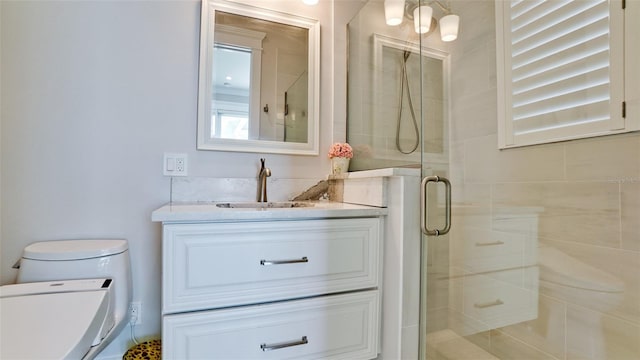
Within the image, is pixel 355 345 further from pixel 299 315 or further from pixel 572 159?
pixel 572 159

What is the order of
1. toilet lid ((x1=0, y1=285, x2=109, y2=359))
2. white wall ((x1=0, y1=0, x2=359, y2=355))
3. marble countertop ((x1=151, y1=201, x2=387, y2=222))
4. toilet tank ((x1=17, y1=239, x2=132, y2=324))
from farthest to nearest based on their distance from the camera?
white wall ((x1=0, y1=0, x2=359, y2=355))
toilet tank ((x1=17, y1=239, x2=132, y2=324))
marble countertop ((x1=151, y1=201, x2=387, y2=222))
toilet lid ((x1=0, y1=285, x2=109, y2=359))

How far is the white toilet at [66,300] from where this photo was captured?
0.79m

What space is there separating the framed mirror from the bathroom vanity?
59cm

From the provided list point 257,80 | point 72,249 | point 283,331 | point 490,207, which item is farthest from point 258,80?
point 490,207

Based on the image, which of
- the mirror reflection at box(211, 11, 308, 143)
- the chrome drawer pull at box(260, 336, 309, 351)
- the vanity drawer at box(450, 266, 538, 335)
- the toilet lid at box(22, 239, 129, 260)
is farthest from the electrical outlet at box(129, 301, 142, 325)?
the vanity drawer at box(450, 266, 538, 335)

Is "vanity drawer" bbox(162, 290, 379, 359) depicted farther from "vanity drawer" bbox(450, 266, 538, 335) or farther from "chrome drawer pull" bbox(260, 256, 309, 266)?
"vanity drawer" bbox(450, 266, 538, 335)

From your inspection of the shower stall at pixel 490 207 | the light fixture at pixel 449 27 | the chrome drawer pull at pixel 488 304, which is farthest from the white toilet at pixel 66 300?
the light fixture at pixel 449 27

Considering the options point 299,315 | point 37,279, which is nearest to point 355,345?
point 299,315

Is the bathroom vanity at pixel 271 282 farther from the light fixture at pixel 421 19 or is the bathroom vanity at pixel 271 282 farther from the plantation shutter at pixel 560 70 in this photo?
the light fixture at pixel 421 19

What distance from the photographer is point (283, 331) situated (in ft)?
3.70

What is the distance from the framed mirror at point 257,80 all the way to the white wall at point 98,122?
68 millimetres

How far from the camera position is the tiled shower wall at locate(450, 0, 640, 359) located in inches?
41.7

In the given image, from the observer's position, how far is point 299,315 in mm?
1149

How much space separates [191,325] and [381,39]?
158 centimetres
